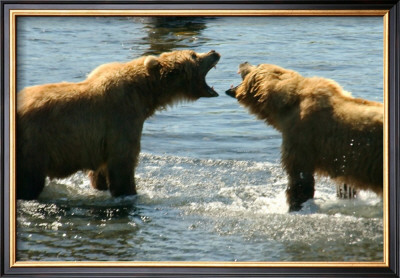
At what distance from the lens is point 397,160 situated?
4938mm

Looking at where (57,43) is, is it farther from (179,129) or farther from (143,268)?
(143,268)

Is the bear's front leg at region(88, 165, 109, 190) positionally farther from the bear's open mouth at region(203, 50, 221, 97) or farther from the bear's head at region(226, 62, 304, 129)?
the bear's head at region(226, 62, 304, 129)

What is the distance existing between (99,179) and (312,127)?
1.50 meters

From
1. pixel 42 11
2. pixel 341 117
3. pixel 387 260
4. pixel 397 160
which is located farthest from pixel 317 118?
pixel 42 11

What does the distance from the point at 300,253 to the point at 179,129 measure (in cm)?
111

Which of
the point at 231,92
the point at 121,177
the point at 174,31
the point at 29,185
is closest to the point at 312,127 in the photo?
the point at 231,92

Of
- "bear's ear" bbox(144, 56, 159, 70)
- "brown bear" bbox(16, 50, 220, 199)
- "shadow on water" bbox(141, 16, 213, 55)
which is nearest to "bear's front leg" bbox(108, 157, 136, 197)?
"brown bear" bbox(16, 50, 220, 199)

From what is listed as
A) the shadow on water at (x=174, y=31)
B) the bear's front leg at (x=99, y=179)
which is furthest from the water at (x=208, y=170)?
the bear's front leg at (x=99, y=179)

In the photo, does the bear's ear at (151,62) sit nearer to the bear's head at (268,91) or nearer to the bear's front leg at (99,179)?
the bear's head at (268,91)

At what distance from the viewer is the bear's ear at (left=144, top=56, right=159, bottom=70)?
536 cm

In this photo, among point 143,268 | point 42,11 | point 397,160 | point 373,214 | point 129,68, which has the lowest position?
point 143,268

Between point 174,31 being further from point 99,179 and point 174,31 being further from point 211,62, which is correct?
point 99,179

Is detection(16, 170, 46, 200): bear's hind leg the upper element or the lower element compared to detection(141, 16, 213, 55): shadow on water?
lower

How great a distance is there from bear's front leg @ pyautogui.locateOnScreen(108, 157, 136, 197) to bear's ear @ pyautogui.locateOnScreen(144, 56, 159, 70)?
25.7 inches
